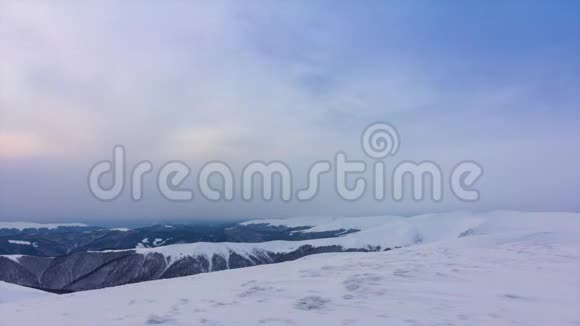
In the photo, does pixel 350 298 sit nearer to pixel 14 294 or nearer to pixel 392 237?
pixel 14 294

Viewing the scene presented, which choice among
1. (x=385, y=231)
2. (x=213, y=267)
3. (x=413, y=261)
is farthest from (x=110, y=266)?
(x=413, y=261)

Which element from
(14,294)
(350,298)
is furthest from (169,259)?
(350,298)

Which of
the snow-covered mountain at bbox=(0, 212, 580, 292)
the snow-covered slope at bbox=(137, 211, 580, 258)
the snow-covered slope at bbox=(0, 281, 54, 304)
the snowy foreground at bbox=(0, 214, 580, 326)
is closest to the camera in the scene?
the snowy foreground at bbox=(0, 214, 580, 326)

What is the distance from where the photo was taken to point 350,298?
8125 millimetres

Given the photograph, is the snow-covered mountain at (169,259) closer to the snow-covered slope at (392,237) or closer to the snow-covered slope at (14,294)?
the snow-covered slope at (392,237)

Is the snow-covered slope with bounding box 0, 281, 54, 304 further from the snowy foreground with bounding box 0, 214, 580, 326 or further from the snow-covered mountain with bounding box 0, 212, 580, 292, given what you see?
the snow-covered mountain with bounding box 0, 212, 580, 292

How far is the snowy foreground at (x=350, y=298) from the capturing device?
6.82 meters

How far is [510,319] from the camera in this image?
21.6 feet

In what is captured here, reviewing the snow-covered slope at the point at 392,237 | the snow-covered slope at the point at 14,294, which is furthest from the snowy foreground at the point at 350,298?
the snow-covered slope at the point at 392,237

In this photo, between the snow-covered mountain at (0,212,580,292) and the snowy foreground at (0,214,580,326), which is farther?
the snow-covered mountain at (0,212,580,292)

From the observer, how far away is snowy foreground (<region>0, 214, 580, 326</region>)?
6824mm

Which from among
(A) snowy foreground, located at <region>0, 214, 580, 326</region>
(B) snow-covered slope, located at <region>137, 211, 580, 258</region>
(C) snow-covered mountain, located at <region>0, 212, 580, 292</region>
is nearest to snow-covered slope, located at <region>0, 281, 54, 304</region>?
(A) snowy foreground, located at <region>0, 214, 580, 326</region>

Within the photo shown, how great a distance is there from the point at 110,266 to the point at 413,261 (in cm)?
15945

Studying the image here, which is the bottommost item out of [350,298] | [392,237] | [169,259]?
[169,259]
